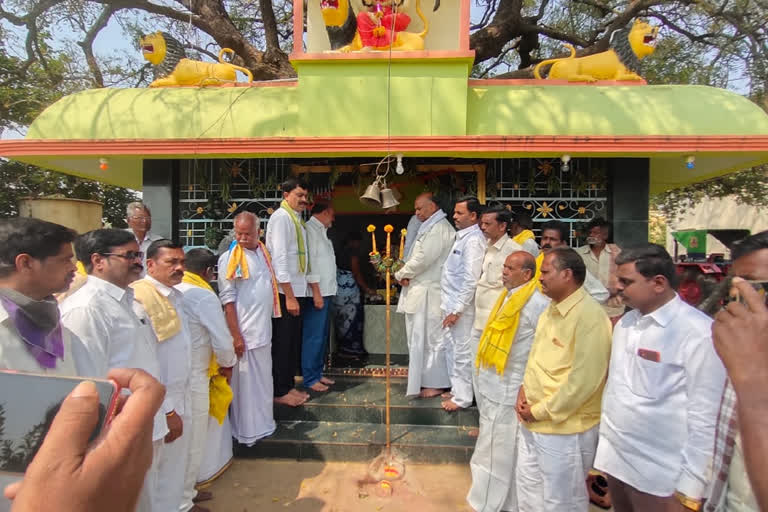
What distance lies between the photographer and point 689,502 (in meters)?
1.96

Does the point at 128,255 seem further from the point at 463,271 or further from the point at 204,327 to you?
the point at 463,271

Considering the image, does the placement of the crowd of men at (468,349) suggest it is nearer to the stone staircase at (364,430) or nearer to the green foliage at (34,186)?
the stone staircase at (364,430)

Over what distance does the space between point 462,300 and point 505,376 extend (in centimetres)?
119

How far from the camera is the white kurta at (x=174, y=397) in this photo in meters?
2.88

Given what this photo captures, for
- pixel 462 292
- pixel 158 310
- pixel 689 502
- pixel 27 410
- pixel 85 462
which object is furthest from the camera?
pixel 462 292

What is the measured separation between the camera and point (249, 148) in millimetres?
4922

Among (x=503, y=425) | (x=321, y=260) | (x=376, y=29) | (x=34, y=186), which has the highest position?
(x=376, y=29)

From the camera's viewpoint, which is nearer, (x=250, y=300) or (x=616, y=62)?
(x=250, y=300)

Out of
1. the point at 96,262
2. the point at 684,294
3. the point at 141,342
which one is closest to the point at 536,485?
the point at 141,342

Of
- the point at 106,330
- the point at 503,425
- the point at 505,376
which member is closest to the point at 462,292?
the point at 505,376

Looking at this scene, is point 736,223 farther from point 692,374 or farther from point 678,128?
point 692,374

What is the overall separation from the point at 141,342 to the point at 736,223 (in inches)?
1065

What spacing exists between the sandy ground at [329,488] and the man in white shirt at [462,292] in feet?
2.43

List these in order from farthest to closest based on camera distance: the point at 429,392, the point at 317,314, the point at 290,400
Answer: the point at 317,314, the point at 429,392, the point at 290,400
